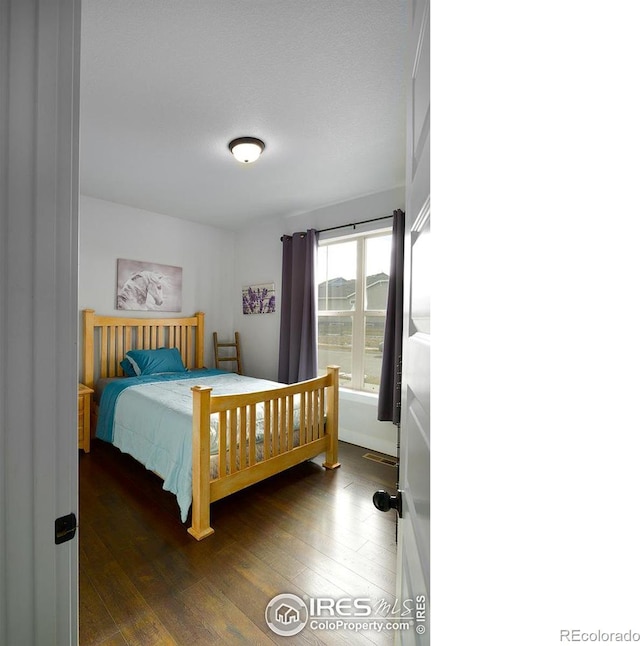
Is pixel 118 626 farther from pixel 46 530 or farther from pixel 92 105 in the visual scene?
pixel 92 105

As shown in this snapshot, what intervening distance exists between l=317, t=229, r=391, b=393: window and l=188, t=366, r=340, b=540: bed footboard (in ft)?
2.66

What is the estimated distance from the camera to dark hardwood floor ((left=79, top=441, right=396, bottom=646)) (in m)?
1.42

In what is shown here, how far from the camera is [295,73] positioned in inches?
71.1

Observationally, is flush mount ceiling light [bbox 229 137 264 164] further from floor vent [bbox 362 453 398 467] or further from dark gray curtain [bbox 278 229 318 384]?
floor vent [bbox 362 453 398 467]

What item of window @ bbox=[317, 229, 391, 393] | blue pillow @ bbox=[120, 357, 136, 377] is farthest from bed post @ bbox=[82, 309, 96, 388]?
window @ bbox=[317, 229, 391, 393]

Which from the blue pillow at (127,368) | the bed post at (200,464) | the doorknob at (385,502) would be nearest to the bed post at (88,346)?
the blue pillow at (127,368)

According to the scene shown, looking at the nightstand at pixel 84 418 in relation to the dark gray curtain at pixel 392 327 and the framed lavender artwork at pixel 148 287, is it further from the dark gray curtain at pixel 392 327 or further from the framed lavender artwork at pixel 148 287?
the dark gray curtain at pixel 392 327

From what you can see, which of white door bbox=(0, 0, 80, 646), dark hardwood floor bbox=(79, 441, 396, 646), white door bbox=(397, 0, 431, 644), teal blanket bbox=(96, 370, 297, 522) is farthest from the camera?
teal blanket bbox=(96, 370, 297, 522)

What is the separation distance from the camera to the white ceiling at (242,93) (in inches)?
58.8

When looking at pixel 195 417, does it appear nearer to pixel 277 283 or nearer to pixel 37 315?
pixel 37 315

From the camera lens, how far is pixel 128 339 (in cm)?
393
